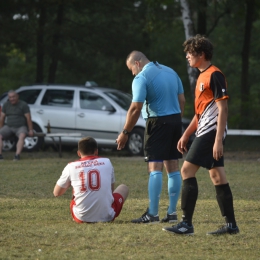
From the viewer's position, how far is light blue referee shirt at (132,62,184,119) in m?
7.78

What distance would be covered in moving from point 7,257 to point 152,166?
7.69 feet

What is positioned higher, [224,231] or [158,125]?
[158,125]

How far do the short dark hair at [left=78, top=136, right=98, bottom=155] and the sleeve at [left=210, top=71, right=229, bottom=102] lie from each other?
4.91 ft

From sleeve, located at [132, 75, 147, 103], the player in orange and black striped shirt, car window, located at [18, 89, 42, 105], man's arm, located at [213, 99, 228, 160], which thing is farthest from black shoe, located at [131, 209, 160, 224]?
car window, located at [18, 89, 42, 105]

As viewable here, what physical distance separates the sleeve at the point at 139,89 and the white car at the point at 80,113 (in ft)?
34.6

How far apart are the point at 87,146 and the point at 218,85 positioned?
5.38 ft

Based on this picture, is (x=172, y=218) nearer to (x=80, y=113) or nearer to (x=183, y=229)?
(x=183, y=229)

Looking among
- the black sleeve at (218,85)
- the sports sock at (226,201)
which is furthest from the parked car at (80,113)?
the black sleeve at (218,85)

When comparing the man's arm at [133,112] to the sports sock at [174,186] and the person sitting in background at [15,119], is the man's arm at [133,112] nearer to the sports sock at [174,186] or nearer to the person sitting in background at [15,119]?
the sports sock at [174,186]

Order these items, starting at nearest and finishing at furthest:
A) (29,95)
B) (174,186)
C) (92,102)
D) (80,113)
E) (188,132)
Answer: (188,132) → (174,186) → (80,113) → (92,102) → (29,95)

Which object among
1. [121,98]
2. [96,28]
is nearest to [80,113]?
[121,98]

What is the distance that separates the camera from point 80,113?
1902 centimetres

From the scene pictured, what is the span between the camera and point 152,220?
7.90 m

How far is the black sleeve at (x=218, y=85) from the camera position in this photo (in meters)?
6.64
